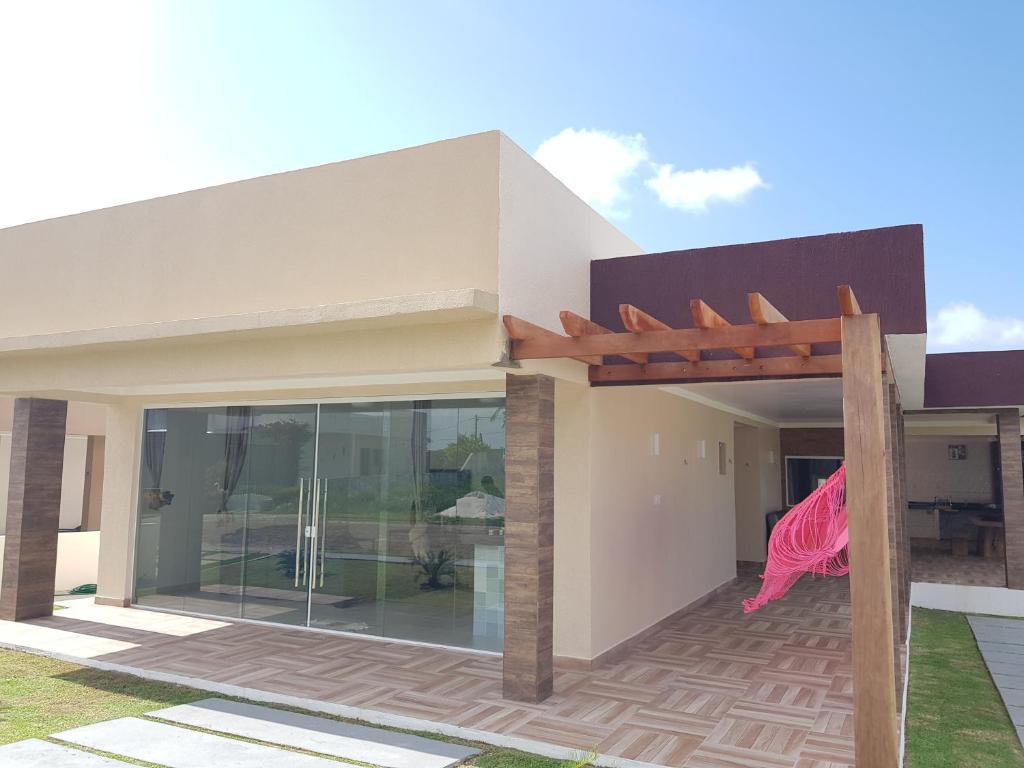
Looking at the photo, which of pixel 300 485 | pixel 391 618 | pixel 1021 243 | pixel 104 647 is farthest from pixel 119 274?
pixel 1021 243

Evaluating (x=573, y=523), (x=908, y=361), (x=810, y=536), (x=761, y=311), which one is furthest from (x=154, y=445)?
(x=908, y=361)

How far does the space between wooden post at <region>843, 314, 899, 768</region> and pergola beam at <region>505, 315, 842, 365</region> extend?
569 mm

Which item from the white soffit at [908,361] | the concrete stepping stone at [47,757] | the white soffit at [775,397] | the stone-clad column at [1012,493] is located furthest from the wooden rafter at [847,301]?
the stone-clad column at [1012,493]

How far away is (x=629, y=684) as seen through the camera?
6.66m

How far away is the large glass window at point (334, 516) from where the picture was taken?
298 inches

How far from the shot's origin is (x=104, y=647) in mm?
7766

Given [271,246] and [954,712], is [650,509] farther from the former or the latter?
[271,246]

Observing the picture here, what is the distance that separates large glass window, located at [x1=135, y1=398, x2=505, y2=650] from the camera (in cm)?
756

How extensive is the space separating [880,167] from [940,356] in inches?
344

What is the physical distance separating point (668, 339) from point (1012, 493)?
9580 millimetres

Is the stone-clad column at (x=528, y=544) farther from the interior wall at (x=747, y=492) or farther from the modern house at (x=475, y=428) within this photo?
the interior wall at (x=747, y=492)

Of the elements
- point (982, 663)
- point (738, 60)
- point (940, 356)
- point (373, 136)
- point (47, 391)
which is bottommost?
point (982, 663)

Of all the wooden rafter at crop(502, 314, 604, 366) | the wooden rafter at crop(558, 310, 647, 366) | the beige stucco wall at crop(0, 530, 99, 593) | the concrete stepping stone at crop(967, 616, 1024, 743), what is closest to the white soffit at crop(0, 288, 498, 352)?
the wooden rafter at crop(502, 314, 604, 366)

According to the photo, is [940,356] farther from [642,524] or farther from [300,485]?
[300,485]
